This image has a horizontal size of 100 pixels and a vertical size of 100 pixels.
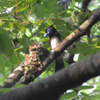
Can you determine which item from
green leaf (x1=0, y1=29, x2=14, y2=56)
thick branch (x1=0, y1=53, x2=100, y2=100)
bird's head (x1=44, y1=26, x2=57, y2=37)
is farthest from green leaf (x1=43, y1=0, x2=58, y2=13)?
thick branch (x1=0, y1=53, x2=100, y2=100)

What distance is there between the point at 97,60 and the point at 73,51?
6.28ft

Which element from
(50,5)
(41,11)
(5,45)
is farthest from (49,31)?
(5,45)

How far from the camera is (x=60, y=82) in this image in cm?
91

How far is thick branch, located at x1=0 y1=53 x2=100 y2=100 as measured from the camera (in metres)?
0.86

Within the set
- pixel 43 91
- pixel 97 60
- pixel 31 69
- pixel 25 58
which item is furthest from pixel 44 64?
pixel 97 60

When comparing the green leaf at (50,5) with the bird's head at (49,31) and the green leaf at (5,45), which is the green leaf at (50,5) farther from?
the bird's head at (49,31)

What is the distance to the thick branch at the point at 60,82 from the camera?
2.81ft

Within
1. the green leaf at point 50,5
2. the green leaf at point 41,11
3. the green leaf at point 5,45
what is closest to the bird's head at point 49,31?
the green leaf at point 41,11

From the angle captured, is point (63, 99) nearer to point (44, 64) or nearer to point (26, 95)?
point (44, 64)

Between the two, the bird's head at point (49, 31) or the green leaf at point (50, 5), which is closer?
the green leaf at point (50, 5)

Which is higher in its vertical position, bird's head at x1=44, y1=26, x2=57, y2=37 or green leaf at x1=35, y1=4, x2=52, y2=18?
bird's head at x1=44, y1=26, x2=57, y2=37

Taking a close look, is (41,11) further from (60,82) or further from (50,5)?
(60,82)

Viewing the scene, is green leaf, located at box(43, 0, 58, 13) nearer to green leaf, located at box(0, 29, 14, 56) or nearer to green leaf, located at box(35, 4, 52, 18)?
green leaf, located at box(35, 4, 52, 18)

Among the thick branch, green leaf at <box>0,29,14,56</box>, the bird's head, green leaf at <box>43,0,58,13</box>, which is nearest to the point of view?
the thick branch
